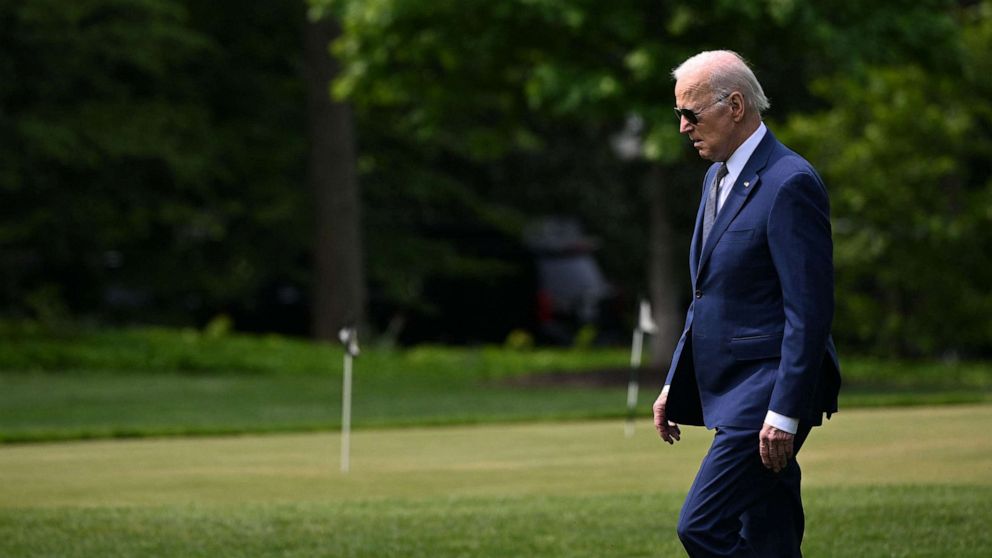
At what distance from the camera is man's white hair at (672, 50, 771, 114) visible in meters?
5.01

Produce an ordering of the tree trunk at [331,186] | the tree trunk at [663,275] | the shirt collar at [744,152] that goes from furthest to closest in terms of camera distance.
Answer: the tree trunk at [331,186], the tree trunk at [663,275], the shirt collar at [744,152]

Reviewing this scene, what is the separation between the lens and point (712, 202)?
5273mm

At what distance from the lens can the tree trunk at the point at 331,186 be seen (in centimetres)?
2456

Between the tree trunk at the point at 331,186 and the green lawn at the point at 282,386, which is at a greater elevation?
the tree trunk at the point at 331,186

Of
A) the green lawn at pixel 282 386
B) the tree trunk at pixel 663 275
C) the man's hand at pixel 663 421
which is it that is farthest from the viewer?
the tree trunk at pixel 663 275

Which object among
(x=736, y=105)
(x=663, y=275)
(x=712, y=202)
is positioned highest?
(x=736, y=105)

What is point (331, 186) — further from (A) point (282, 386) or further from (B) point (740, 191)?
(B) point (740, 191)

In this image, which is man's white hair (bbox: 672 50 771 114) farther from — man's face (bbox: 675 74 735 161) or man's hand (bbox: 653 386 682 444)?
man's hand (bbox: 653 386 682 444)

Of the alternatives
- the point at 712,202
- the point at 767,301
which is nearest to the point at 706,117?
the point at 712,202

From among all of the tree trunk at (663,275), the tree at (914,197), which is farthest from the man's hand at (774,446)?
the tree at (914,197)

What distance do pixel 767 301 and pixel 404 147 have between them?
24.7 metres

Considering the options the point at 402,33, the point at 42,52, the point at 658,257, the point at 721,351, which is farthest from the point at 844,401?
the point at 42,52

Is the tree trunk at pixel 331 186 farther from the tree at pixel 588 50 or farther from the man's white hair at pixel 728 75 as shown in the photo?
the man's white hair at pixel 728 75

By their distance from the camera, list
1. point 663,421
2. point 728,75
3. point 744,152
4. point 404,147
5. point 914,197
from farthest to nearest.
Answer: point 404,147
point 914,197
point 663,421
point 744,152
point 728,75
